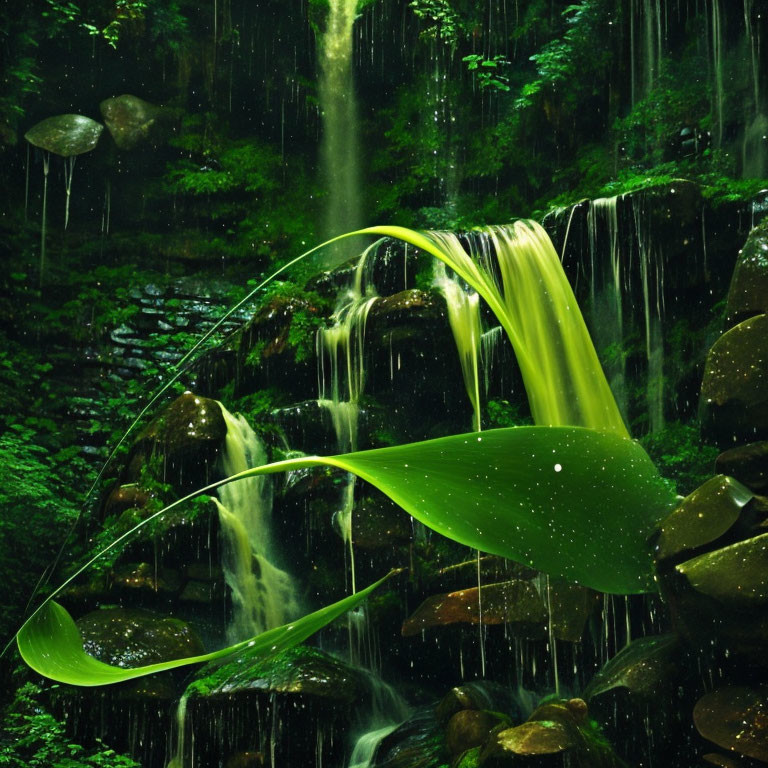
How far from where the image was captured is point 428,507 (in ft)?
2.85

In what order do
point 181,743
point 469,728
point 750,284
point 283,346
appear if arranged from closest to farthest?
point 469,728
point 181,743
point 750,284
point 283,346

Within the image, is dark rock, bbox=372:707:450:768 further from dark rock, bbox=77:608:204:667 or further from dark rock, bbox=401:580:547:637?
dark rock, bbox=77:608:204:667

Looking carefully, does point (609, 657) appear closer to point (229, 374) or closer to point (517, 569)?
point (517, 569)

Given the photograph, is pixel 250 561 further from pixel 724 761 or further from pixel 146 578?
pixel 724 761

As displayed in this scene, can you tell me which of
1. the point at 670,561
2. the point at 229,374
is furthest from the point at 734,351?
the point at 229,374

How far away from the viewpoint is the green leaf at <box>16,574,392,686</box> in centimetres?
100

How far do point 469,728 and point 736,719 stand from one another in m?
1.28

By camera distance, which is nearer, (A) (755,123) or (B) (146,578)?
(B) (146,578)

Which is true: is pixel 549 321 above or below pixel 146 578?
above

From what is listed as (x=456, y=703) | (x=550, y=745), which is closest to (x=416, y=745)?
(x=456, y=703)

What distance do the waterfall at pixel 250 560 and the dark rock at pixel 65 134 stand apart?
251 inches

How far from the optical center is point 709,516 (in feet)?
11.3

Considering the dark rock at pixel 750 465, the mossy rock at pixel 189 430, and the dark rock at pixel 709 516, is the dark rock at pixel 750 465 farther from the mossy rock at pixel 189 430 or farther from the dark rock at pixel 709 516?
the mossy rock at pixel 189 430

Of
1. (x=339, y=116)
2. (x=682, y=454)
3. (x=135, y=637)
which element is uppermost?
(x=339, y=116)
